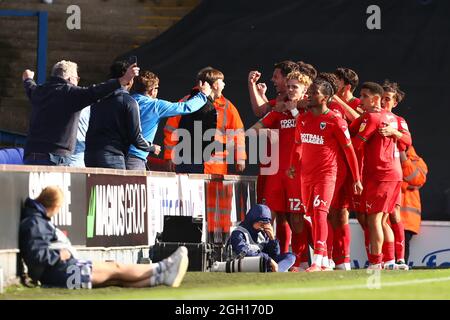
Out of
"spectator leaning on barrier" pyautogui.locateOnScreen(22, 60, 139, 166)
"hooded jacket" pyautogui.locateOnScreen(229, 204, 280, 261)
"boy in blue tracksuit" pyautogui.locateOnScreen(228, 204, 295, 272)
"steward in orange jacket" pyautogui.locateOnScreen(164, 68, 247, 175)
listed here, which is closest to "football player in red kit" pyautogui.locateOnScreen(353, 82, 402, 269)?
"boy in blue tracksuit" pyautogui.locateOnScreen(228, 204, 295, 272)

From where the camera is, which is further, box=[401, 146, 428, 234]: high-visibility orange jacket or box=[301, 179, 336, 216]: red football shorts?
box=[401, 146, 428, 234]: high-visibility orange jacket

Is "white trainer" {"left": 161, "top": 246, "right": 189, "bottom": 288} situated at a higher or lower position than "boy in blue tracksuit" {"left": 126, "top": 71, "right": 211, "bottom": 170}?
lower

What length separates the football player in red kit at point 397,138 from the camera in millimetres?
15453

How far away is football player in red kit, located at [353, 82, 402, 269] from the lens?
49.9 ft

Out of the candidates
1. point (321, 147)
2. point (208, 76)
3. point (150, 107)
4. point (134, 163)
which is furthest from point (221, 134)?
point (321, 147)

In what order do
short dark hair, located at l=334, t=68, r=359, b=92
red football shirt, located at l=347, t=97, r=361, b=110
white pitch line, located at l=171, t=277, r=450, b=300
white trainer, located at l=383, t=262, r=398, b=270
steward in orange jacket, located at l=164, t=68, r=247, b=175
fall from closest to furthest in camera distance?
1. white pitch line, located at l=171, t=277, r=450, b=300
2. white trainer, located at l=383, t=262, r=398, b=270
3. short dark hair, located at l=334, t=68, r=359, b=92
4. red football shirt, located at l=347, t=97, r=361, b=110
5. steward in orange jacket, located at l=164, t=68, r=247, b=175

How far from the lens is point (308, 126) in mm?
14602

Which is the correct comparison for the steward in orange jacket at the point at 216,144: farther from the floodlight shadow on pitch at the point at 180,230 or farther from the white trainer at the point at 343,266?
the white trainer at the point at 343,266

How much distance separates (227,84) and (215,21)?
3.32ft

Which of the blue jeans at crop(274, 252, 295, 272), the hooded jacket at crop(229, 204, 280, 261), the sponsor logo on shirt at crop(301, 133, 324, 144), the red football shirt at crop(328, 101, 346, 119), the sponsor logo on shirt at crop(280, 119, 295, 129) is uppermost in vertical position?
the red football shirt at crop(328, 101, 346, 119)

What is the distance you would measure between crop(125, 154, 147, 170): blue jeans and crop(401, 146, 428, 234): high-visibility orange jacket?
3.91 meters

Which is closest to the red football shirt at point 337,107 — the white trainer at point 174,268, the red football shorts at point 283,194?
the red football shorts at point 283,194

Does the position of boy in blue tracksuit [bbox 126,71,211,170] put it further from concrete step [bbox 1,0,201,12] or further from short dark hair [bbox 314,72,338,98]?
concrete step [bbox 1,0,201,12]
